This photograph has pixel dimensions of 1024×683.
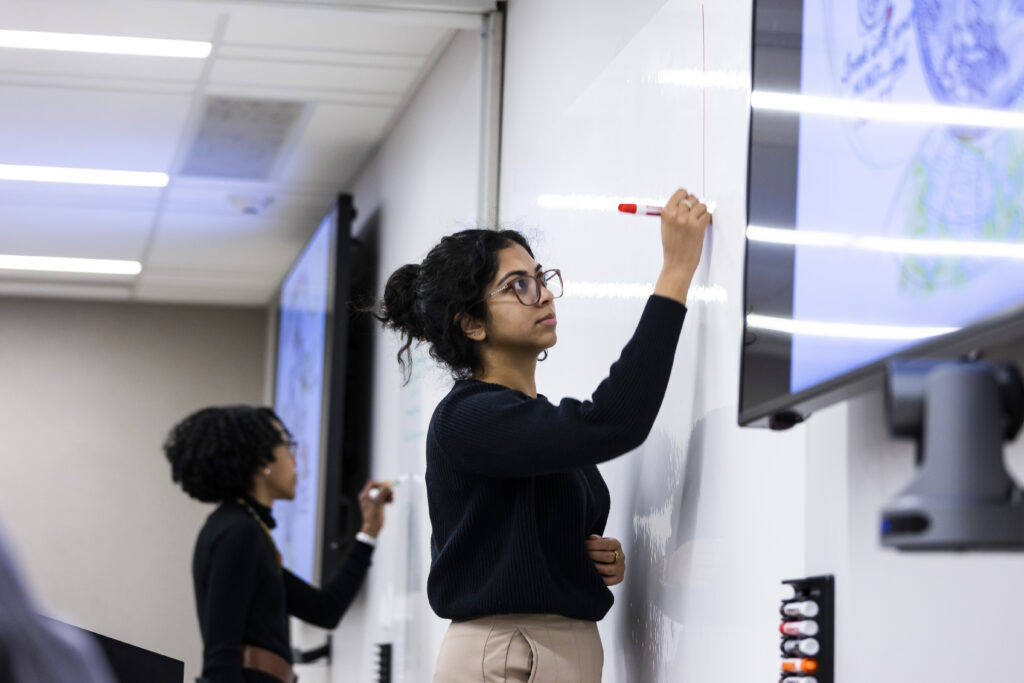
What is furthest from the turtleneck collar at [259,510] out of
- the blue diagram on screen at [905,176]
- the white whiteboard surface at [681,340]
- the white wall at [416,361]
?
the blue diagram on screen at [905,176]

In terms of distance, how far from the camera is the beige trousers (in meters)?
1.62

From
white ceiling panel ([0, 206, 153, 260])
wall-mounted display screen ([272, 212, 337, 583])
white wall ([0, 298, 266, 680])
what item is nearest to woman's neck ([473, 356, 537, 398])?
wall-mounted display screen ([272, 212, 337, 583])

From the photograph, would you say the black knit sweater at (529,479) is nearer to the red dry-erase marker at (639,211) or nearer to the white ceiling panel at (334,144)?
the red dry-erase marker at (639,211)

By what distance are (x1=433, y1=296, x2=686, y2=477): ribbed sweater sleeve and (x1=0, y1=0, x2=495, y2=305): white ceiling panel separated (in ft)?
5.97

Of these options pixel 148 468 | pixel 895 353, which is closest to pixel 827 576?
pixel 895 353

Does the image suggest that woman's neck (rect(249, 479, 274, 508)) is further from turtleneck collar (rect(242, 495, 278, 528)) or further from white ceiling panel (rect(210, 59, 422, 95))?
white ceiling panel (rect(210, 59, 422, 95))

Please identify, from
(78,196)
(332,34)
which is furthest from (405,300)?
(78,196)

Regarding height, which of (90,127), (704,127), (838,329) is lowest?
(838,329)

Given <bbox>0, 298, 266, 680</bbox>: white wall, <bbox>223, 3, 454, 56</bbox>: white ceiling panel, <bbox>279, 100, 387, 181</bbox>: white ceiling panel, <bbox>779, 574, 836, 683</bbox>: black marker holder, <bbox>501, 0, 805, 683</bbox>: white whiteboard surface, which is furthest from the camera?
<bbox>0, 298, 266, 680</bbox>: white wall

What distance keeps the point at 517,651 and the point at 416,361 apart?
1964mm

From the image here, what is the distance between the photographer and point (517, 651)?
162 cm

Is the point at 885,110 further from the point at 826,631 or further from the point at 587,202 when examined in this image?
the point at 587,202

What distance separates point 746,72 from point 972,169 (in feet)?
1.92

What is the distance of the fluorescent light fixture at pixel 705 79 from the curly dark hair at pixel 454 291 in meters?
0.32
